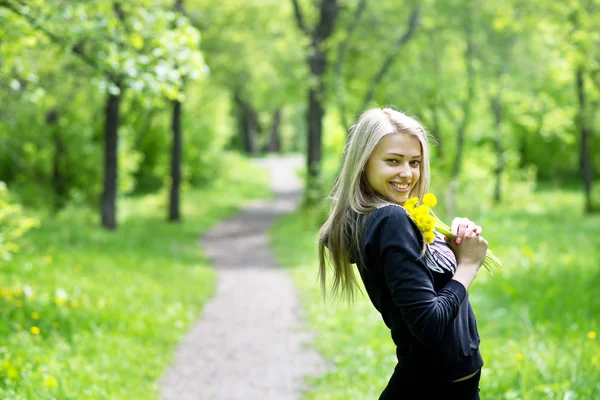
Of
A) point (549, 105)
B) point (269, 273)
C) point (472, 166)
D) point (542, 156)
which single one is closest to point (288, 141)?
point (542, 156)

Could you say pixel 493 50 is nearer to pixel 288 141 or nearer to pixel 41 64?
pixel 41 64

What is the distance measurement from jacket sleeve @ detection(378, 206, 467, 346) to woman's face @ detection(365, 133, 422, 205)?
25 centimetres

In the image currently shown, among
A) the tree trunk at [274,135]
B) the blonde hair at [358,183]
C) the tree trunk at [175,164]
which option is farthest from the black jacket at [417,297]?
the tree trunk at [274,135]

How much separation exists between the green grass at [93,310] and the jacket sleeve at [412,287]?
128 inches

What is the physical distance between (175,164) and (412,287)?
703 inches

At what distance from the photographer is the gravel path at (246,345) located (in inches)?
229

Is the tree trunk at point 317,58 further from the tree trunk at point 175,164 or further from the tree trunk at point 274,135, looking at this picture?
the tree trunk at point 274,135

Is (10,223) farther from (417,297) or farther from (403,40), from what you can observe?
(403,40)

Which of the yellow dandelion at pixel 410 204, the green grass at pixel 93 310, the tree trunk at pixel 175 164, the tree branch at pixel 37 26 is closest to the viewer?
the yellow dandelion at pixel 410 204

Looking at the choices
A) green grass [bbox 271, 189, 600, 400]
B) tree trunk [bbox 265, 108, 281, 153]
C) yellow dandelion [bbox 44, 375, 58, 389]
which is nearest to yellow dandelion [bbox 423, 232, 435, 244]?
green grass [bbox 271, 189, 600, 400]

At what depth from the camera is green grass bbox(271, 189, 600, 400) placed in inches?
193

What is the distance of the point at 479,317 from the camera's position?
7.51 metres

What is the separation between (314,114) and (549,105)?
6.89 m

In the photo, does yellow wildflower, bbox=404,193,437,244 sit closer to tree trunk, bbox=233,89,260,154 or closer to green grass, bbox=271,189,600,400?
green grass, bbox=271,189,600,400
